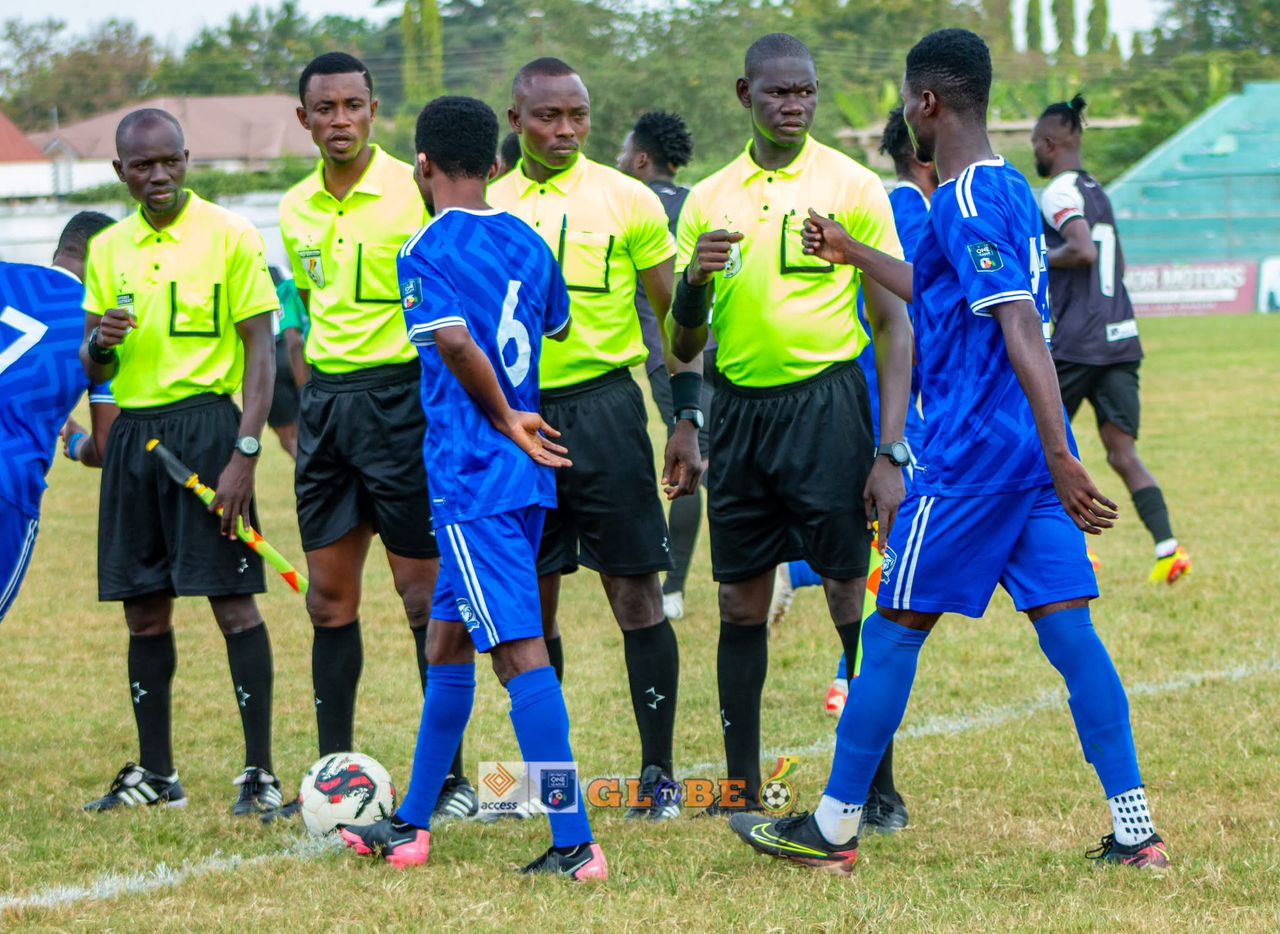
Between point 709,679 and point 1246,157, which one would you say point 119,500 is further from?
point 1246,157

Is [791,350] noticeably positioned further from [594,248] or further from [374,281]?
[374,281]

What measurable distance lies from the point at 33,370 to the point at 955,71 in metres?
2.88

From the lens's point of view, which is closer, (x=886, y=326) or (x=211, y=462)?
(x=886, y=326)

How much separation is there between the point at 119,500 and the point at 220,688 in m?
1.95

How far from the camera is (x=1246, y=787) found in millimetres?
5117

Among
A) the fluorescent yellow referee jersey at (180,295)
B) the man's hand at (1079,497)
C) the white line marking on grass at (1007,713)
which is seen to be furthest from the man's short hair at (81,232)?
the man's hand at (1079,497)

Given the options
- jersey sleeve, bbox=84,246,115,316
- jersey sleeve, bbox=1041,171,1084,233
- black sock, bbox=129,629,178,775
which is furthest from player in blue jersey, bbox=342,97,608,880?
jersey sleeve, bbox=1041,171,1084,233

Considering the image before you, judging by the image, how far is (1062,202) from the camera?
871cm

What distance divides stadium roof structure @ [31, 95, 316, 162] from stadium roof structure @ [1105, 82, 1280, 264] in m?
45.3

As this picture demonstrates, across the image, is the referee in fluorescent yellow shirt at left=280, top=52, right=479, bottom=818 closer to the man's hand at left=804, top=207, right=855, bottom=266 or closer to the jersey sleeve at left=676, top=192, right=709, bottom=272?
the jersey sleeve at left=676, top=192, right=709, bottom=272

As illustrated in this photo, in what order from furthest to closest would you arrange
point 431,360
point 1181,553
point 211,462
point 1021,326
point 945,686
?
point 1181,553 < point 945,686 < point 211,462 < point 431,360 < point 1021,326

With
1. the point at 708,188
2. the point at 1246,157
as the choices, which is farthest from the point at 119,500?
the point at 1246,157

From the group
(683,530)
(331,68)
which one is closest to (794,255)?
(331,68)

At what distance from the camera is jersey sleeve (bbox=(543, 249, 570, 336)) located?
4.65 meters
